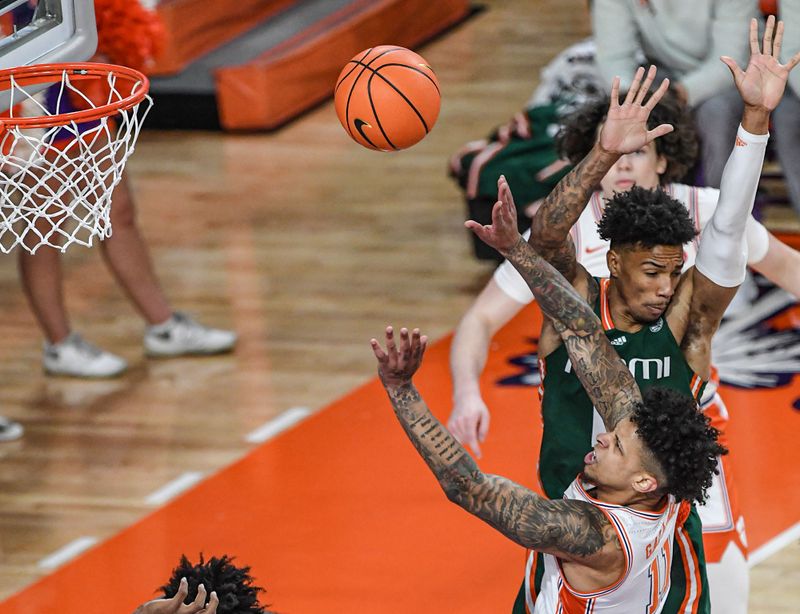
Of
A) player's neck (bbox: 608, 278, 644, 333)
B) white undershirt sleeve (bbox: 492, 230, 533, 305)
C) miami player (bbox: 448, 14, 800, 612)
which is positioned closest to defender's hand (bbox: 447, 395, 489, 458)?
miami player (bbox: 448, 14, 800, 612)

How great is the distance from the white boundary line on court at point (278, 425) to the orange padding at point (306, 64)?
3.57 m

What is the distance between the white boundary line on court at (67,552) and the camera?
13.9 feet

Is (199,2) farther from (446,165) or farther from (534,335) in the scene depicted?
(534,335)

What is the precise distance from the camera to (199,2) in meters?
9.02

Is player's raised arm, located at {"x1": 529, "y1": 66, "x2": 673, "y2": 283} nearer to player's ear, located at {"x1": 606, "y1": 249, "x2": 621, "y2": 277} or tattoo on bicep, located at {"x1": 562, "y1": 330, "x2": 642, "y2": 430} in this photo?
player's ear, located at {"x1": 606, "y1": 249, "x2": 621, "y2": 277}

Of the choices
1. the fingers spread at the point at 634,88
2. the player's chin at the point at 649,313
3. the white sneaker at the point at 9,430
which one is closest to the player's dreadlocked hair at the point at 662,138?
A: the fingers spread at the point at 634,88

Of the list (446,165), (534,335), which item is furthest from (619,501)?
(446,165)

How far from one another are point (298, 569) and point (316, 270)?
2.49 m

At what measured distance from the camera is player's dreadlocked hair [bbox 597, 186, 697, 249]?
289 centimetres

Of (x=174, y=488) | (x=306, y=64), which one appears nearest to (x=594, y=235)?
(x=174, y=488)

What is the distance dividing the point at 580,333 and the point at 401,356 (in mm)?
541

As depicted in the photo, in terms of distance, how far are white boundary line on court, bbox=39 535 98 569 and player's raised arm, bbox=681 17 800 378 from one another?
2.18 metres

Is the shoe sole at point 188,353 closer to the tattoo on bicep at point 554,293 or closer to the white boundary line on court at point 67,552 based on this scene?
the white boundary line on court at point 67,552

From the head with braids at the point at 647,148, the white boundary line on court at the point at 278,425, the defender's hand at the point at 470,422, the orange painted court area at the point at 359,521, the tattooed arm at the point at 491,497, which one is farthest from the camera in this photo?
the white boundary line on court at the point at 278,425
